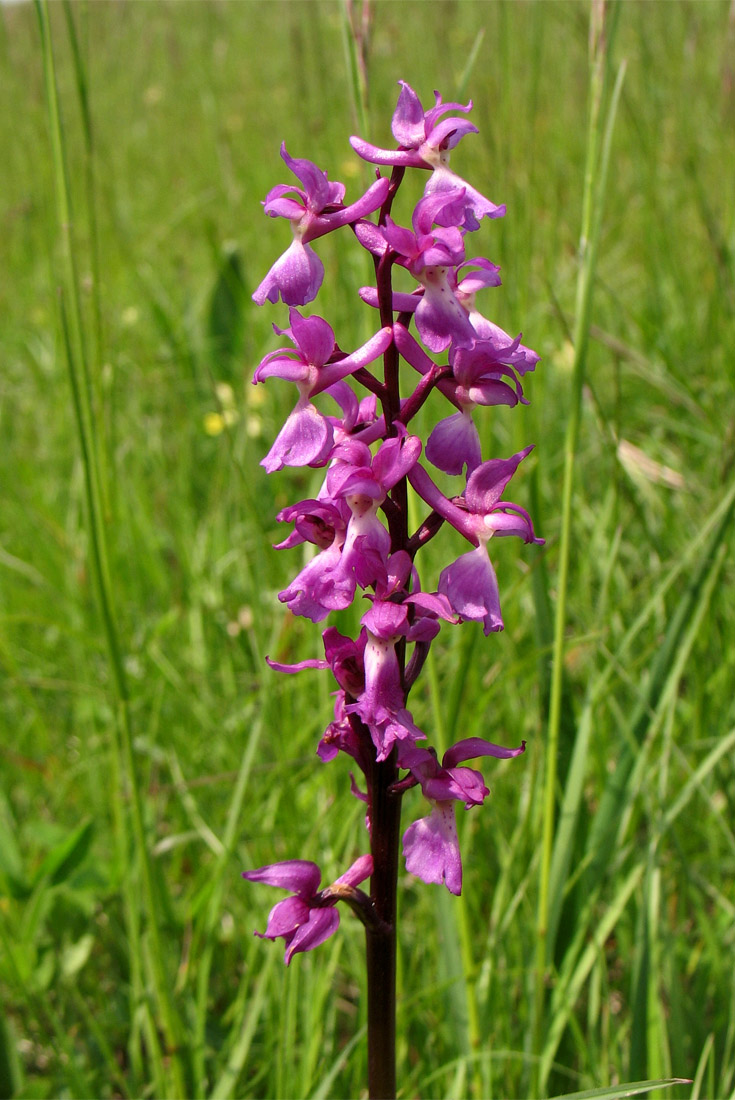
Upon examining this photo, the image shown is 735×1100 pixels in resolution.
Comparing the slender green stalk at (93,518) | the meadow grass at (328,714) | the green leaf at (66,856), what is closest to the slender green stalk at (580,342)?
the meadow grass at (328,714)

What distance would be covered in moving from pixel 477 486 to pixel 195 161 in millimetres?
5553

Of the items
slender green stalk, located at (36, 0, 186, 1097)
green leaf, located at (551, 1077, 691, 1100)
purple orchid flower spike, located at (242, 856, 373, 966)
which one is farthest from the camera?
slender green stalk, located at (36, 0, 186, 1097)

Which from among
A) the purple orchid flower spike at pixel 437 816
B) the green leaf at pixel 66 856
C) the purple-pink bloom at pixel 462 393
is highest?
the purple-pink bloom at pixel 462 393

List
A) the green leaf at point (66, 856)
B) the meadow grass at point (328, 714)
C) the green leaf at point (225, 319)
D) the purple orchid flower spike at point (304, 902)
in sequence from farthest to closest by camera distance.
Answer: the green leaf at point (225, 319) < the green leaf at point (66, 856) < the meadow grass at point (328, 714) < the purple orchid flower spike at point (304, 902)

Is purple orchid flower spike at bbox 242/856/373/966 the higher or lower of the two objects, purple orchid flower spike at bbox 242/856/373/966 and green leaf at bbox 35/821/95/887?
the higher

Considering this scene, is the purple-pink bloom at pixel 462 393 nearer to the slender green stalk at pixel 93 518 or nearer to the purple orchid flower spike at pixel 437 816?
the purple orchid flower spike at pixel 437 816

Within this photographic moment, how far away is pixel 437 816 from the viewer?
2.91 feet

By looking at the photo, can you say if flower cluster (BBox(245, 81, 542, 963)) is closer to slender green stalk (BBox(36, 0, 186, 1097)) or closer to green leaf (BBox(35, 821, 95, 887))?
slender green stalk (BBox(36, 0, 186, 1097))

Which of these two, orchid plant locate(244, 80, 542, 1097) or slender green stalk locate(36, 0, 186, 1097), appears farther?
slender green stalk locate(36, 0, 186, 1097)

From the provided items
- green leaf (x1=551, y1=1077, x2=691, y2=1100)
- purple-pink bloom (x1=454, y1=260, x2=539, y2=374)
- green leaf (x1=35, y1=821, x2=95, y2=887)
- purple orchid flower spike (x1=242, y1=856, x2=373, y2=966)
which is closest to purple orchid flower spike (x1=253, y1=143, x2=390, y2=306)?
purple-pink bloom (x1=454, y1=260, x2=539, y2=374)

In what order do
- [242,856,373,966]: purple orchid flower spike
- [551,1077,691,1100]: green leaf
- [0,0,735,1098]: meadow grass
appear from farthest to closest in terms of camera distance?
1. [0,0,735,1098]: meadow grass
2. [242,856,373,966]: purple orchid flower spike
3. [551,1077,691,1100]: green leaf

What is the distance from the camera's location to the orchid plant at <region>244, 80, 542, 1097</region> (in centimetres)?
82

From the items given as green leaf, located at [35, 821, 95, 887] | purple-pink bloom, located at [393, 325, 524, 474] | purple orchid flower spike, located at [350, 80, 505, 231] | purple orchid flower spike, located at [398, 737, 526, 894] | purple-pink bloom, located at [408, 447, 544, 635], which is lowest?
green leaf, located at [35, 821, 95, 887]

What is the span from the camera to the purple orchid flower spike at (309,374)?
829mm
